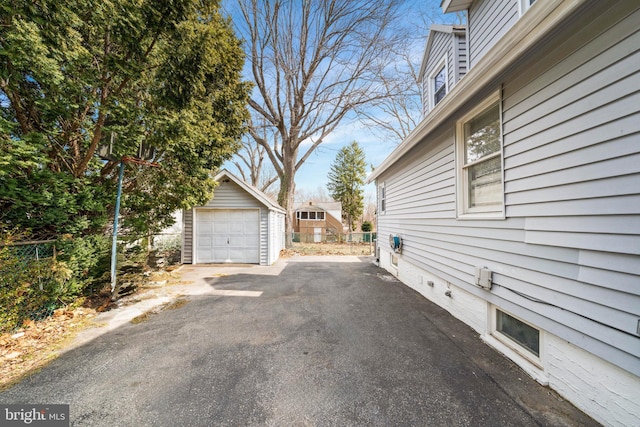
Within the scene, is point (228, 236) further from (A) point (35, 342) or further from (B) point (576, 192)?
(B) point (576, 192)

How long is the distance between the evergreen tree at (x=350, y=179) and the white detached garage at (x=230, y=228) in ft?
61.2

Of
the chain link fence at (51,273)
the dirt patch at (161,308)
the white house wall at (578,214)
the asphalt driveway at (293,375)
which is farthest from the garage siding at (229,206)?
the white house wall at (578,214)

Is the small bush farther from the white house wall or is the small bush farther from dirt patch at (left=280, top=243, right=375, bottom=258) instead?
dirt patch at (left=280, top=243, right=375, bottom=258)

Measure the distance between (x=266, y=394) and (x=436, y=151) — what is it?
4603mm

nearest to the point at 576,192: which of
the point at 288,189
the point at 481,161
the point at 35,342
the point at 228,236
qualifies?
the point at 481,161

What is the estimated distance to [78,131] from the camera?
412cm

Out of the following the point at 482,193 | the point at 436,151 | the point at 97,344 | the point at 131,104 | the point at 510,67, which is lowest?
the point at 97,344

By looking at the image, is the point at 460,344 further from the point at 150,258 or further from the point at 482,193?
the point at 150,258

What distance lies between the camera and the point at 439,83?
253 inches

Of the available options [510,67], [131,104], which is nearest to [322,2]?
[131,104]

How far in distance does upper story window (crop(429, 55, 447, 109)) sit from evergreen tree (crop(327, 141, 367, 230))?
19908mm

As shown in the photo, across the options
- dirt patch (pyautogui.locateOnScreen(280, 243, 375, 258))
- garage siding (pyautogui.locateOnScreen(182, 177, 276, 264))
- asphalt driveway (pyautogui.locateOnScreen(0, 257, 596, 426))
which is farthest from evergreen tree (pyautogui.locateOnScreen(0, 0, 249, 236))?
dirt patch (pyautogui.locateOnScreen(280, 243, 375, 258))

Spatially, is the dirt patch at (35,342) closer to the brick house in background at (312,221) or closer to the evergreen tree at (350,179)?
the brick house in background at (312,221)

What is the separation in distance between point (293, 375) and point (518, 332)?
2658mm
